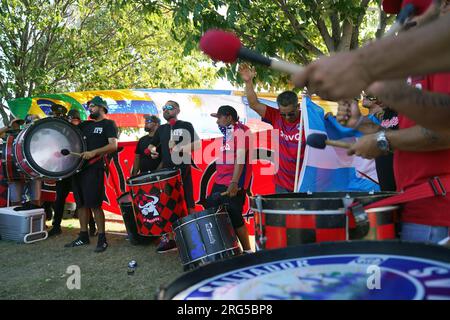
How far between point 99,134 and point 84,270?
6.29ft

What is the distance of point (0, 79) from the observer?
503 inches

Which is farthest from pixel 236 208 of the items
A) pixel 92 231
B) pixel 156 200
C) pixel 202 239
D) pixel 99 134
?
pixel 92 231

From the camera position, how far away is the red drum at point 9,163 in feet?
21.6

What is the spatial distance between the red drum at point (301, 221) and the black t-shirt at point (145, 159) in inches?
161

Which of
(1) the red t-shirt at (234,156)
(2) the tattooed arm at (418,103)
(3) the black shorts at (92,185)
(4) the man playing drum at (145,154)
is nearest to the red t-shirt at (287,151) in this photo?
(1) the red t-shirt at (234,156)

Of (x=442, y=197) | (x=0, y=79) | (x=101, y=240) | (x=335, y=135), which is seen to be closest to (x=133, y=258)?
(x=101, y=240)

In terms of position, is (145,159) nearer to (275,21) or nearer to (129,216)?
(129,216)

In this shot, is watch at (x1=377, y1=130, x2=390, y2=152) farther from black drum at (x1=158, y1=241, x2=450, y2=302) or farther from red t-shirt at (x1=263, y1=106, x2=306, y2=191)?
red t-shirt at (x1=263, y1=106, x2=306, y2=191)

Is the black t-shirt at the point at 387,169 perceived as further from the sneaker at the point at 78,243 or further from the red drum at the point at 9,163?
the red drum at the point at 9,163

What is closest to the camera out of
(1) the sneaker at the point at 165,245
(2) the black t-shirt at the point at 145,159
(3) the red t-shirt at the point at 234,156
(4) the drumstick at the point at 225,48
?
(4) the drumstick at the point at 225,48

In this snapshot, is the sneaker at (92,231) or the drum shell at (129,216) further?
the sneaker at (92,231)

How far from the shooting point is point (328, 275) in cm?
138

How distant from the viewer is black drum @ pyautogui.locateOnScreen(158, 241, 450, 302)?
4.07 ft

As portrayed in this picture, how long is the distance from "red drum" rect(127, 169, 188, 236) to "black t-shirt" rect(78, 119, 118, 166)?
969 millimetres
